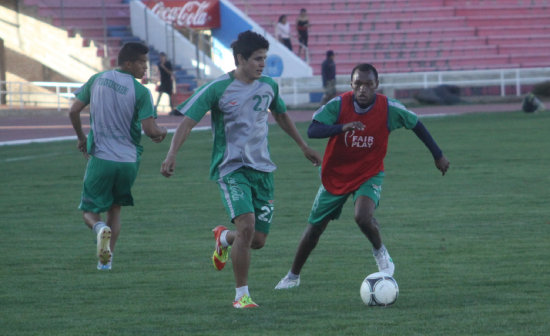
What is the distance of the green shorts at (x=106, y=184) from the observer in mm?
8672

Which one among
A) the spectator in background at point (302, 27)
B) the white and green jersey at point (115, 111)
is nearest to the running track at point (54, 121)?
the spectator in background at point (302, 27)

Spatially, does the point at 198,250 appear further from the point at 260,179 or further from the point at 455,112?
the point at 455,112

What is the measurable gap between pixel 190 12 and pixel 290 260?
30.3 metres

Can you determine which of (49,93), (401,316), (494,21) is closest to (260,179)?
(401,316)

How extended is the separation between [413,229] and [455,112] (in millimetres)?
20226

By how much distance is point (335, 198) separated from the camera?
7711mm

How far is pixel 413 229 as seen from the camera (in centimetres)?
1080

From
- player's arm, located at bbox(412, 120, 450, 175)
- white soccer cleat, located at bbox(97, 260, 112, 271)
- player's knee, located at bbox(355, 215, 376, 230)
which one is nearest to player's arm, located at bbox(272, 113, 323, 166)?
player's knee, located at bbox(355, 215, 376, 230)

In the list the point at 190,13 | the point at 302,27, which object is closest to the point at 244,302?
the point at 302,27

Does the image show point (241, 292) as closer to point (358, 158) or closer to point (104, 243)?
point (358, 158)

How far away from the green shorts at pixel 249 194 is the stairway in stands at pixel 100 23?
27654 millimetres

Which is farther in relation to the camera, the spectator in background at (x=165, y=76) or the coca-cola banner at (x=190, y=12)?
the coca-cola banner at (x=190, y=12)

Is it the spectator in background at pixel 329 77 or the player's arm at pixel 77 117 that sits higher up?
the player's arm at pixel 77 117

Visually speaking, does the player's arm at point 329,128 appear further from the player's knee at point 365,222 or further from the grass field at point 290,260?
the grass field at point 290,260
